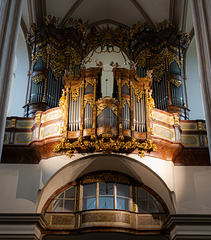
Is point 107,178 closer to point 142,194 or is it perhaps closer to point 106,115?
point 142,194

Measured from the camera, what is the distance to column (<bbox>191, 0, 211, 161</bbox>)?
30.7 feet

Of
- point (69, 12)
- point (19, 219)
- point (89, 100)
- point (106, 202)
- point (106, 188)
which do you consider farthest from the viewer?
point (69, 12)

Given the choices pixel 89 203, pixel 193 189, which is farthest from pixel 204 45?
pixel 89 203

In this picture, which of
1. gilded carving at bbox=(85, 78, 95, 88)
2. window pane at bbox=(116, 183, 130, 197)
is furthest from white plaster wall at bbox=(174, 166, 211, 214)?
gilded carving at bbox=(85, 78, 95, 88)

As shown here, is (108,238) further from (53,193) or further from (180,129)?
(180,129)

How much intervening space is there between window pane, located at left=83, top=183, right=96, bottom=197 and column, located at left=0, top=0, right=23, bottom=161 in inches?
189

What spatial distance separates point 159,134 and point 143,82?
1.73 meters

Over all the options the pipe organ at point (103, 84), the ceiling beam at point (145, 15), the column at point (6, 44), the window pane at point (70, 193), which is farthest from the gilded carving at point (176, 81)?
the column at point (6, 44)

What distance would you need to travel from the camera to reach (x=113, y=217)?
1226cm

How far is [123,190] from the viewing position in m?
13.2

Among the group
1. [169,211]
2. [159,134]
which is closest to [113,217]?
[169,211]

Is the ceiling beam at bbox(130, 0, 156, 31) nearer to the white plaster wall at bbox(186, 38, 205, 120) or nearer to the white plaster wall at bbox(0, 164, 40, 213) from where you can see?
the white plaster wall at bbox(186, 38, 205, 120)

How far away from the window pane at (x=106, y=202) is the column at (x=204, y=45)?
16.6 ft

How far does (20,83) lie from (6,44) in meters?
6.43
